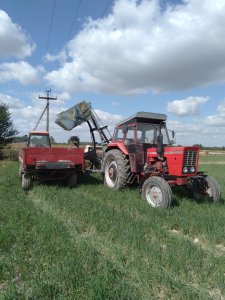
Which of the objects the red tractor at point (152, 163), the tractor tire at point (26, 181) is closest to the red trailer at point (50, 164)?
the tractor tire at point (26, 181)

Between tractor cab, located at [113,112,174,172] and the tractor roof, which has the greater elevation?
the tractor roof

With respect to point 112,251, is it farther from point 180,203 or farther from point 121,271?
point 180,203

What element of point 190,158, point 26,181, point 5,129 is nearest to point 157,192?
point 190,158

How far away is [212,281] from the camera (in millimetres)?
4035

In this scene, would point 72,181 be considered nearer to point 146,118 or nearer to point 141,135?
point 141,135

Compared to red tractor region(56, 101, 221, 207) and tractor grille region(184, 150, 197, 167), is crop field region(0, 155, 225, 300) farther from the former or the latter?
tractor grille region(184, 150, 197, 167)

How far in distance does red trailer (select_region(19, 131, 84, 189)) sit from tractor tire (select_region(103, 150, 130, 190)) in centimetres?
93

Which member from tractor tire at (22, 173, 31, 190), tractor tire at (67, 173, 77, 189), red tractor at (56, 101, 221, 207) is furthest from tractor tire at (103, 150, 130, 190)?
tractor tire at (22, 173, 31, 190)

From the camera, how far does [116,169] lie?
1070 centimetres

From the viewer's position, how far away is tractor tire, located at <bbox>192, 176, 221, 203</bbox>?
8.90 metres

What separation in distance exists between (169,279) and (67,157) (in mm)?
7687

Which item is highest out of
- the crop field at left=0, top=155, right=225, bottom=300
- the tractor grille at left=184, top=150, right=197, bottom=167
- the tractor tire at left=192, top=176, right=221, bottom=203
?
the tractor grille at left=184, top=150, right=197, bottom=167

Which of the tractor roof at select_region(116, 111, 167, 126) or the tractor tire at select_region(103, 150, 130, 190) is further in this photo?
the tractor tire at select_region(103, 150, 130, 190)

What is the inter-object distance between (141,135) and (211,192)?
262 cm
